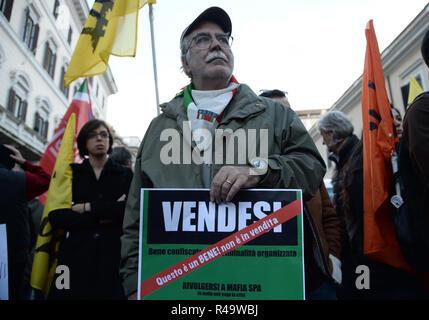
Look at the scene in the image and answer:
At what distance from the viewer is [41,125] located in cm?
2091

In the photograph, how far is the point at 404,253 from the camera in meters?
1.60

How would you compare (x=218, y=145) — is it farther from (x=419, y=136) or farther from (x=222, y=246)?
(x=419, y=136)

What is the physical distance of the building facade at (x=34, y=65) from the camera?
16125 mm

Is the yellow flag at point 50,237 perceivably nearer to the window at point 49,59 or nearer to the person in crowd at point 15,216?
the person in crowd at point 15,216

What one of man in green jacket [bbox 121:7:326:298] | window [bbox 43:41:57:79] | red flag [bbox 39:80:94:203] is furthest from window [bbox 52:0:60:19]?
man in green jacket [bbox 121:7:326:298]

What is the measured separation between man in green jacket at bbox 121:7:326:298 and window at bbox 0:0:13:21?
687 inches

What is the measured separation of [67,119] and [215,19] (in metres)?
3.70

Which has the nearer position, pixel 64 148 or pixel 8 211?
pixel 8 211

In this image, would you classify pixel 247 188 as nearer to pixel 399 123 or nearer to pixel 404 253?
pixel 404 253

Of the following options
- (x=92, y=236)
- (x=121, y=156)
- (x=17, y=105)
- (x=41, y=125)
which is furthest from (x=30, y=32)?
(x=92, y=236)

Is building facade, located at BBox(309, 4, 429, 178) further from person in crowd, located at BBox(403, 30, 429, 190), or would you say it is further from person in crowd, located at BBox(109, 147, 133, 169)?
person in crowd, located at BBox(403, 30, 429, 190)

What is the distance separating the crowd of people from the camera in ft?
4.63
